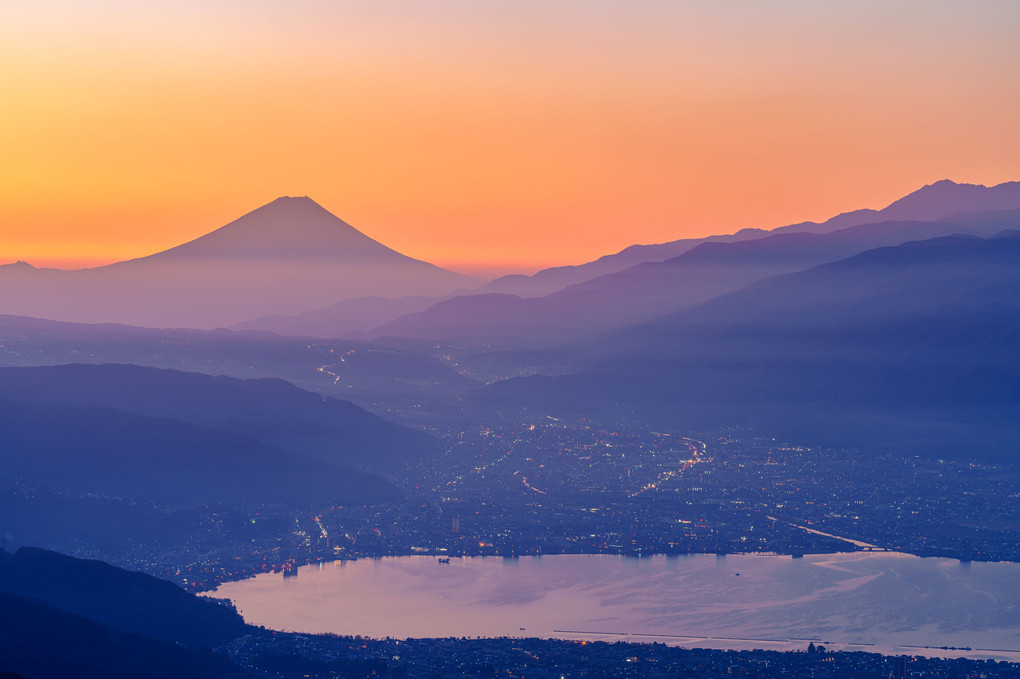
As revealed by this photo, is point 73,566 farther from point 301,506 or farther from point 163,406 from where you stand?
point 163,406

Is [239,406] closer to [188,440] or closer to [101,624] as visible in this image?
[188,440]

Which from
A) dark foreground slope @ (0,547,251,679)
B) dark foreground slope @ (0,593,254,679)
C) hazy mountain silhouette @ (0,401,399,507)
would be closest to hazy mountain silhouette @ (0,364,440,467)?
hazy mountain silhouette @ (0,401,399,507)

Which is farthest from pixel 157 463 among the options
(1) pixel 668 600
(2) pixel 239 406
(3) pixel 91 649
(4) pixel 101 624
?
(3) pixel 91 649

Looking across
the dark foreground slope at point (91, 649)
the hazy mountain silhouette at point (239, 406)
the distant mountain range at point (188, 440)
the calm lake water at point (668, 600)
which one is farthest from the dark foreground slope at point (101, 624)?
the hazy mountain silhouette at point (239, 406)

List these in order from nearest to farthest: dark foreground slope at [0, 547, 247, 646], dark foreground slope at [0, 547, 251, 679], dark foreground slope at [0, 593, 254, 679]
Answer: dark foreground slope at [0, 593, 254, 679] < dark foreground slope at [0, 547, 251, 679] < dark foreground slope at [0, 547, 247, 646]

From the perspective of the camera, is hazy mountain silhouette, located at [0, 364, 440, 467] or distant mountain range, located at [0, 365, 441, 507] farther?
hazy mountain silhouette, located at [0, 364, 440, 467]

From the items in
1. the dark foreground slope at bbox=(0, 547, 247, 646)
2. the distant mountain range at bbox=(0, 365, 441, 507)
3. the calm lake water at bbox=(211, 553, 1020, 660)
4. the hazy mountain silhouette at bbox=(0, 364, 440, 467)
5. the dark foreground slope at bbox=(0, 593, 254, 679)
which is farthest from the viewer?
the hazy mountain silhouette at bbox=(0, 364, 440, 467)

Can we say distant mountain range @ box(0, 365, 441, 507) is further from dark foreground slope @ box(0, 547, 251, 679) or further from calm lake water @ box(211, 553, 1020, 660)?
dark foreground slope @ box(0, 547, 251, 679)

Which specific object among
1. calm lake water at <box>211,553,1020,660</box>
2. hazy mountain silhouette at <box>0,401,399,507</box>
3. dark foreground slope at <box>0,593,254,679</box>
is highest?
hazy mountain silhouette at <box>0,401,399,507</box>
